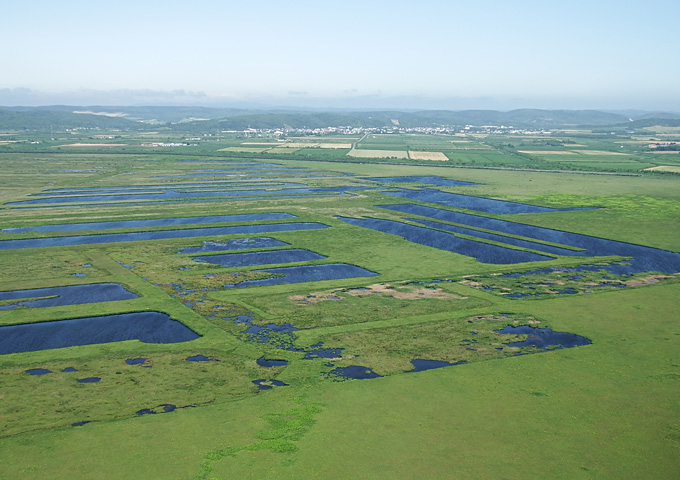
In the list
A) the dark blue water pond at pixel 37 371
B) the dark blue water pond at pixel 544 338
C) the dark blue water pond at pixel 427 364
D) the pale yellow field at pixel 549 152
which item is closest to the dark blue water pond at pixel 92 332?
the dark blue water pond at pixel 37 371

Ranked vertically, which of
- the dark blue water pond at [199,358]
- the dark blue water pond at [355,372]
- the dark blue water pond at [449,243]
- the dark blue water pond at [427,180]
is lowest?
the dark blue water pond at [199,358]

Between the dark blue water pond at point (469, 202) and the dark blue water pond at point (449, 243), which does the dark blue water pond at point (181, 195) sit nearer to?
the dark blue water pond at point (469, 202)

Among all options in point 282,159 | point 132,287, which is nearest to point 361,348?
point 132,287

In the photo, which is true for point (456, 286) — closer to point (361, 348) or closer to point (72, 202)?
point (361, 348)

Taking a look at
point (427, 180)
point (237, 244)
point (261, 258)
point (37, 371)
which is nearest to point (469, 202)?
point (427, 180)

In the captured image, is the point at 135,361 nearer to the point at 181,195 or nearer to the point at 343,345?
the point at 343,345

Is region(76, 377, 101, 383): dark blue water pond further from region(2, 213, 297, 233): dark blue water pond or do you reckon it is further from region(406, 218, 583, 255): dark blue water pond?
region(406, 218, 583, 255): dark blue water pond
